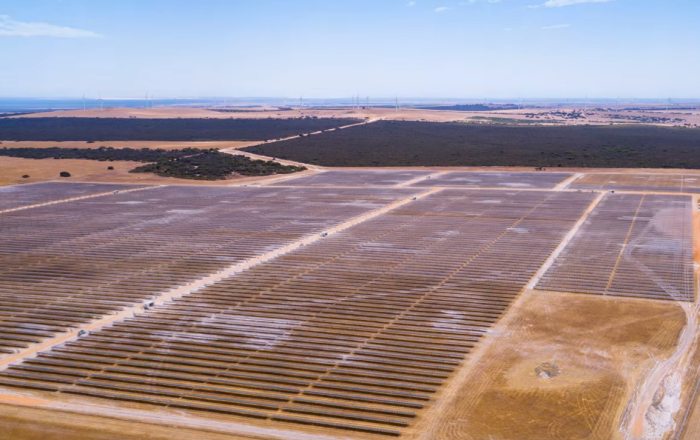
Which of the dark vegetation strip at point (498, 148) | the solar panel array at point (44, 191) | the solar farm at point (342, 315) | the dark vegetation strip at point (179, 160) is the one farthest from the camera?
the dark vegetation strip at point (498, 148)

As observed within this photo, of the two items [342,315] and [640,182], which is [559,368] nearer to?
[342,315]

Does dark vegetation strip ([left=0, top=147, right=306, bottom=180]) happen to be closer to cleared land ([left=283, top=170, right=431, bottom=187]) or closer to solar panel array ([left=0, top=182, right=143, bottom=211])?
cleared land ([left=283, top=170, right=431, bottom=187])

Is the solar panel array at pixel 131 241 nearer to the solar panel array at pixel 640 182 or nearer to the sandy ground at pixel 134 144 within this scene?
the solar panel array at pixel 640 182

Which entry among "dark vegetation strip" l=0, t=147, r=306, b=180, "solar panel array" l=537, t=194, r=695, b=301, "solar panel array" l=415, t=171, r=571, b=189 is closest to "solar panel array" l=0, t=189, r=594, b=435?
"solar panel array" l=537, t=194, r=695, b=301

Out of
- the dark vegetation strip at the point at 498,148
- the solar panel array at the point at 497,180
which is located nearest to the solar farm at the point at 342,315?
the solar panel array at the point at 497,180

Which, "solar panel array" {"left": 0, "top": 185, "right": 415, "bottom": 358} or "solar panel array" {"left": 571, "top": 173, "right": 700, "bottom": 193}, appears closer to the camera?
"solar panel array" {"left": 0, "top": 185, "right": 415, "bottom": 358}

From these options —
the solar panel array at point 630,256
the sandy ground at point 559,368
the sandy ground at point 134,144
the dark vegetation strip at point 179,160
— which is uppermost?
the sandy ground at point 134,144

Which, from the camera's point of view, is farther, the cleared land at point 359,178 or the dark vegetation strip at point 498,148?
the dark vegetation strip at point 498,148
